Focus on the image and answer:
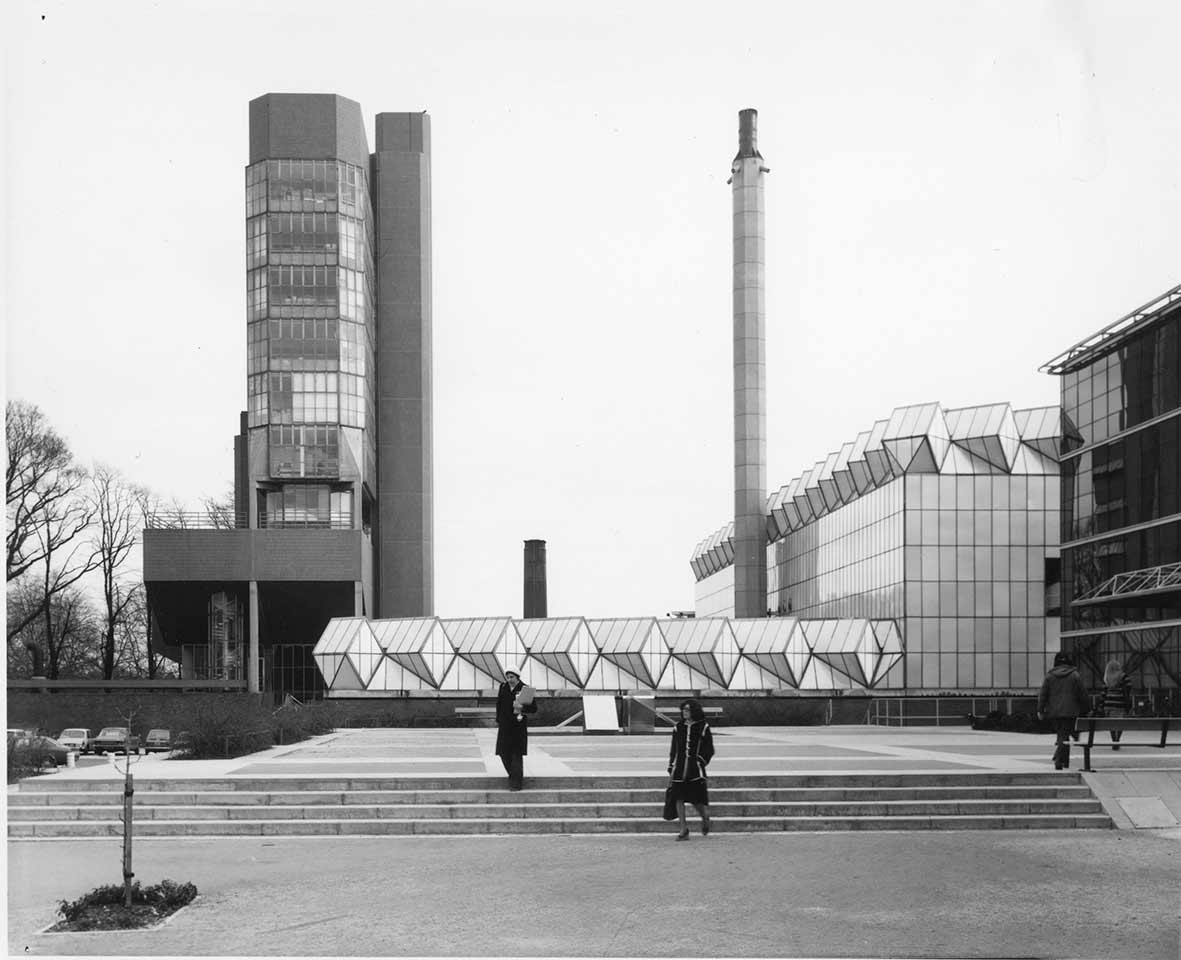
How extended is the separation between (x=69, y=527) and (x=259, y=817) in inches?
1865

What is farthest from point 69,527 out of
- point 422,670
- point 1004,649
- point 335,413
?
point 1004,649

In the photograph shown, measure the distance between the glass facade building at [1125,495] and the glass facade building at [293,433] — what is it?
39534 mm

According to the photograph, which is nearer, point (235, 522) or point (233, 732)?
point (233, 732)

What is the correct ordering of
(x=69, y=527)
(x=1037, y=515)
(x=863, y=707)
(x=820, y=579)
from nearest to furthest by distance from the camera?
(x=863, y=707) < (x=69, y=527) < (x=1037, y=515) < (x=820, y=579)

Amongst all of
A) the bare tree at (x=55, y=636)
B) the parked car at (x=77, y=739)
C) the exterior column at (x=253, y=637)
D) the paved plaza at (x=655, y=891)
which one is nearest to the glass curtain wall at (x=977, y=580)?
the exterior column at (x=253, y=637)

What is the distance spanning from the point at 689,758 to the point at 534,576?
75565 millimetres

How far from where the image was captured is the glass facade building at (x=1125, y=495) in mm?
56156

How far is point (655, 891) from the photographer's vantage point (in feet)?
47.2

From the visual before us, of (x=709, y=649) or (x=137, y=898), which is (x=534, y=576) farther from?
(x=137, y=898)

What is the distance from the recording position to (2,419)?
998cm

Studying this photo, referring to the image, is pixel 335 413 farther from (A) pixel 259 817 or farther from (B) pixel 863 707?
(A) pixel 259 817

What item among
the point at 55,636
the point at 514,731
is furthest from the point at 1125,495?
the point at 55,636

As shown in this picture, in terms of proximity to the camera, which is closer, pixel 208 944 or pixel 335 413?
pixel 208 944

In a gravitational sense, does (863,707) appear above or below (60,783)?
below
